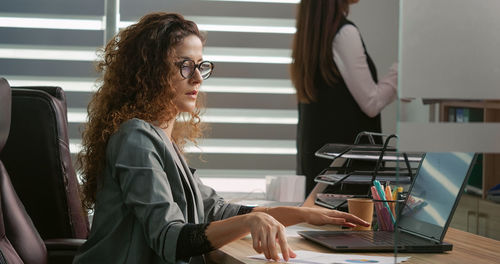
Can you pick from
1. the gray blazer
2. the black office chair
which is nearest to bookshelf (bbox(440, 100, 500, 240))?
the gray blazer

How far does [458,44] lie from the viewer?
95cm

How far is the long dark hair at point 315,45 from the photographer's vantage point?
3.08 m

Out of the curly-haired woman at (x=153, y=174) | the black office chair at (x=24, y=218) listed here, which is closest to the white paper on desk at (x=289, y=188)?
the curly-haired woman at (x=153, y=174)

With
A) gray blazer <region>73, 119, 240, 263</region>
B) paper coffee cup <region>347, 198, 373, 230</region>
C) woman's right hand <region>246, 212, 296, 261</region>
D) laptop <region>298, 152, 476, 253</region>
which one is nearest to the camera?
laptop <region>298, 152, 476, 253</region>

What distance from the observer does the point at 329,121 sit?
10.6 ft

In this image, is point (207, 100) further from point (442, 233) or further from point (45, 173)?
point (442, 233)

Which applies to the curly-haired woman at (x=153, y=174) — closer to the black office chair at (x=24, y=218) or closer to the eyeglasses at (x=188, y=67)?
the eyeglasses at (x=188, y=67)

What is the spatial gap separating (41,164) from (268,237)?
105 centimetres

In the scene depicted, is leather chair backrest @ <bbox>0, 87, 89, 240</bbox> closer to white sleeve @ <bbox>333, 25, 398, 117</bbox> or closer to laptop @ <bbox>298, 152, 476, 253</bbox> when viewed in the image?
laptop @ <bbox>298, 152, 476, 253</bbox>

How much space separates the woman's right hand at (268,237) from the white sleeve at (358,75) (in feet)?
5.73

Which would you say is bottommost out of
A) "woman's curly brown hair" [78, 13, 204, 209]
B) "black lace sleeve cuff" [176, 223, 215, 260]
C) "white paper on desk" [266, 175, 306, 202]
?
"white paper on desk" [266, 175, 306, 202]

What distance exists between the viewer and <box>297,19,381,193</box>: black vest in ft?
10.4

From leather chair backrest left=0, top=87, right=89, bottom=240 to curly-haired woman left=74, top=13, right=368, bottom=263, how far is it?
313mm

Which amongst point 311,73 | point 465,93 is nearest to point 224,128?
point 311,73
